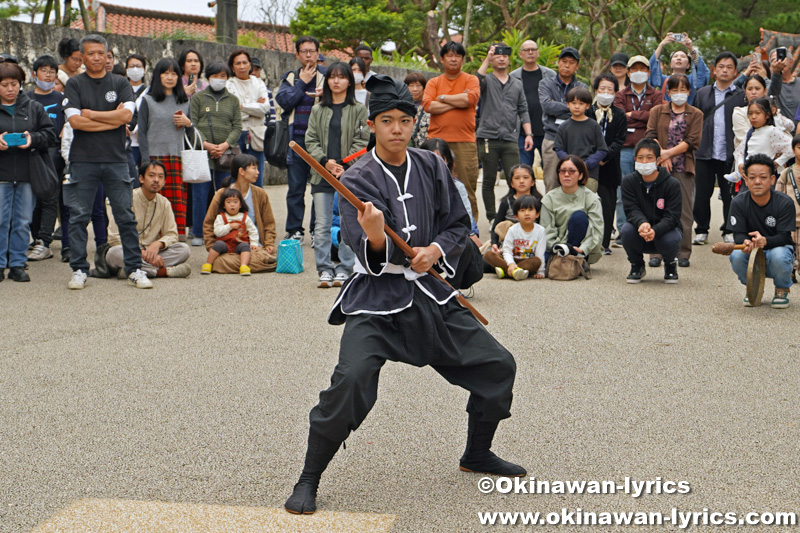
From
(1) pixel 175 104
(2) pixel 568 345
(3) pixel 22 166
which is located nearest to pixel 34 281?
(3) pixel 22 166

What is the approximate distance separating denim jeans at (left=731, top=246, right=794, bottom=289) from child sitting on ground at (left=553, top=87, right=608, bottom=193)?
226cm

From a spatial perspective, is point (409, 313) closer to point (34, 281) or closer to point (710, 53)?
point (34, 281)

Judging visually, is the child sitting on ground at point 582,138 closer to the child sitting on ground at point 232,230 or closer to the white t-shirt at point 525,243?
the white t-shirt at point 525,243

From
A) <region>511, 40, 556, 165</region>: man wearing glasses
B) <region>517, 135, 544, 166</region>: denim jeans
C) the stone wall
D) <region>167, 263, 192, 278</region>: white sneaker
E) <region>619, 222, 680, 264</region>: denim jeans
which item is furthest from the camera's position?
the stone wall

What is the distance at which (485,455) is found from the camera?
3619 mm

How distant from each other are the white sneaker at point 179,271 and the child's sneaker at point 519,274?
9.37ft

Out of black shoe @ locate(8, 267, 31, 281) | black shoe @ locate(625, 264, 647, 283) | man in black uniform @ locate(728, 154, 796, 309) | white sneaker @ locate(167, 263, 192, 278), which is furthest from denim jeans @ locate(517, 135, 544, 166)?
black shoe @ locate(8, 267, 31, 281)

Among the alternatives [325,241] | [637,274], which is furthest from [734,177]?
[325,241]

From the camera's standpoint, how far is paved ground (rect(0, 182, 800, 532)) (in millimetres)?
3381

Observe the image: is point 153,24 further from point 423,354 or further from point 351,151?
point 423,354

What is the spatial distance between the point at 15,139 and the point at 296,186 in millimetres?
2691

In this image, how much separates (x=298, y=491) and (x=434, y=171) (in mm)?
1295

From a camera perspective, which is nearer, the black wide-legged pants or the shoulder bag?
the black wide-legged pants

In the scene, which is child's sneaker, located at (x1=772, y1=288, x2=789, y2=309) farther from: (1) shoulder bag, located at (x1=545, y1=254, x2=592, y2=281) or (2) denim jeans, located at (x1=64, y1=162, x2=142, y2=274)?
(2) denim jeans, located at (x1=64, y1=162, x2=142, y2=274)
